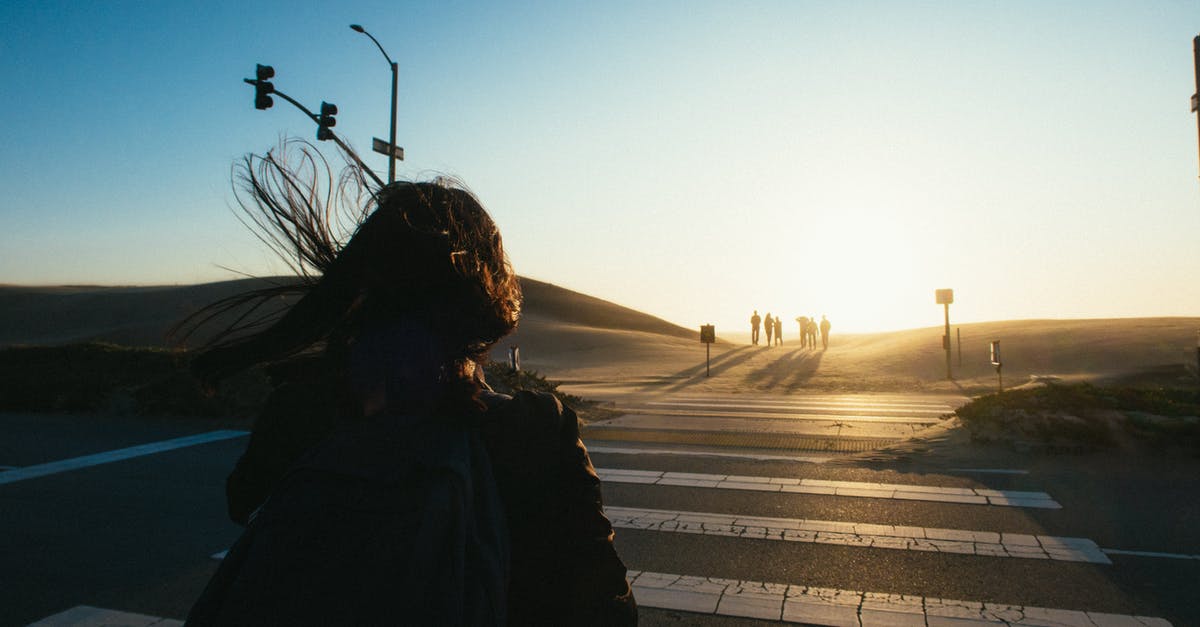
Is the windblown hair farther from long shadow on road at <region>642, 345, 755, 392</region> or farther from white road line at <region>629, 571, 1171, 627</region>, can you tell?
long shadow on road at <region>642, 345, 755, 392</region>

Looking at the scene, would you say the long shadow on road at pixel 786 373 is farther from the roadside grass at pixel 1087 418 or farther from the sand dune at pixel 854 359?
the roadside grass at pixel 1087 418

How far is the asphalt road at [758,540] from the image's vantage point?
16.6 feet

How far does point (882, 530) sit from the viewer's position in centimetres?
656

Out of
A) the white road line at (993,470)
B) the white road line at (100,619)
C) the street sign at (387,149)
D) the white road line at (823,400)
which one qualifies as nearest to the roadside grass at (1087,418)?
the white road line at (993,470)

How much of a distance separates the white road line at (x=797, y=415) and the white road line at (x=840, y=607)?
9.96 m

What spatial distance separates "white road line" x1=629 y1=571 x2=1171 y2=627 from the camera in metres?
4.55

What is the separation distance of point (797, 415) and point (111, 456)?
12017mm

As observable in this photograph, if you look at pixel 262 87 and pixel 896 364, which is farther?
pixel 896 364

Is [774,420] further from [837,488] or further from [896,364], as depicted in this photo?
[896,364]

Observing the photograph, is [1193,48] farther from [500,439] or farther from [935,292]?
[500,439]

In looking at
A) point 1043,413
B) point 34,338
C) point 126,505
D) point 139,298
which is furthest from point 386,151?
point 139,298

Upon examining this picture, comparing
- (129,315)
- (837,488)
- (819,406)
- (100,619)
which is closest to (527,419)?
(100,619)

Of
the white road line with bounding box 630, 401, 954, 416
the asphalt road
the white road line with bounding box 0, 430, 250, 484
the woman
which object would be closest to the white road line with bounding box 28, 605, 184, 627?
the asphalt road

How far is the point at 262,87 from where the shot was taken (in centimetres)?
1789
